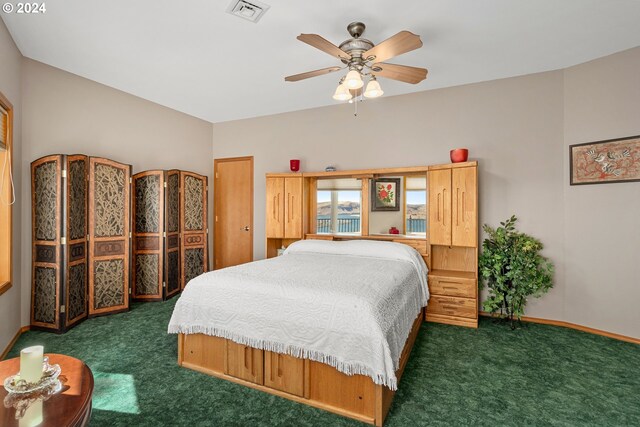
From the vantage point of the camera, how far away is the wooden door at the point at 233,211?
516cm

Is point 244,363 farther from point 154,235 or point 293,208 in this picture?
point 154,235

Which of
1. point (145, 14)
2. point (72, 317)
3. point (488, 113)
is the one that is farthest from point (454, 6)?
point (72, 317)

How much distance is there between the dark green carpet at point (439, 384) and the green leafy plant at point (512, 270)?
301 mm

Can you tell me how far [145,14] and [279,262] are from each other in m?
2.31

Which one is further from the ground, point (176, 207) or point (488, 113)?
point (488, 113)

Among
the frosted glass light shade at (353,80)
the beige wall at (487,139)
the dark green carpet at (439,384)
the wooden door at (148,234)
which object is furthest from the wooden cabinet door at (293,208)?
the frosted glass light shade at (353,80)

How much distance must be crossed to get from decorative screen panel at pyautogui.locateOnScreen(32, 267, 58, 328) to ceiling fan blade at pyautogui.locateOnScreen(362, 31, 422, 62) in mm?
3571

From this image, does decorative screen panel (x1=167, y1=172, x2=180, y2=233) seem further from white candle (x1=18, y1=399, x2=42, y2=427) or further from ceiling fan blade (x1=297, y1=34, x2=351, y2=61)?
white candle (x1=18, y1=399, x2=42, y2=427)

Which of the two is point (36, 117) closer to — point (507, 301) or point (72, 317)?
point (72, 317)

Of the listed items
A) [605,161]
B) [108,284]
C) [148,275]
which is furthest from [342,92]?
[148,275]

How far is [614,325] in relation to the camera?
10.1ft

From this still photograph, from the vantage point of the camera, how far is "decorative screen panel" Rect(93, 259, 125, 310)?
3488mm

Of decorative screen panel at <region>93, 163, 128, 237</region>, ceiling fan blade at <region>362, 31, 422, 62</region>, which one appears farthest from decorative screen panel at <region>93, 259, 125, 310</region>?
ceiling fan blade at <region>362, 31, 422, 62</region>

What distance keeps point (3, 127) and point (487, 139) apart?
483cm
